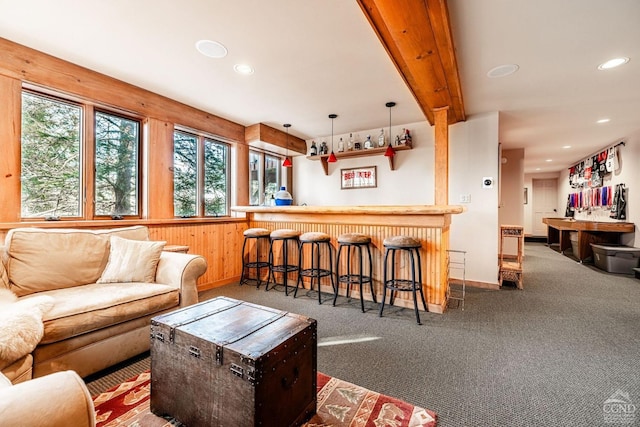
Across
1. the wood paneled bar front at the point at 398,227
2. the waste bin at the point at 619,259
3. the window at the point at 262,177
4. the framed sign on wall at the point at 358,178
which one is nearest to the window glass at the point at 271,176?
the window at the point at 262,177

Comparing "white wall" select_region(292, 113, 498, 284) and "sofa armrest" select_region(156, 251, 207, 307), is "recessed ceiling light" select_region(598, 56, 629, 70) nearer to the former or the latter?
"white wall" select_region(292, 113, 498, 284)

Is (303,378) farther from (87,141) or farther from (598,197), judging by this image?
(598,197)

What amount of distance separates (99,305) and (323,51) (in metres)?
2.62

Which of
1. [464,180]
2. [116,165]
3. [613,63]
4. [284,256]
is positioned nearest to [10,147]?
[116,165]

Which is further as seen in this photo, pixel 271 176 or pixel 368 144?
pixel 271 176

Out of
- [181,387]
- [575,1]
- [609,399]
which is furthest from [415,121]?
[181,387]

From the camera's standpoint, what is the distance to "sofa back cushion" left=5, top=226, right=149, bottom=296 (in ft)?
6.72

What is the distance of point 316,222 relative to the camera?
149 inches

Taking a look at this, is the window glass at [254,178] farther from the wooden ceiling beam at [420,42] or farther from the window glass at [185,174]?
the wooden ceiling beam at [420,42]

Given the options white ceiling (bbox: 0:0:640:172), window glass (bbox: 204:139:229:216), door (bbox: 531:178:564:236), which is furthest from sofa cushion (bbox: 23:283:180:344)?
door (bbox: 531:178:564:236)

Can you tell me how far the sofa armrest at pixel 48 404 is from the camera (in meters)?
0.63

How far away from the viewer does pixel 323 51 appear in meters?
2.54

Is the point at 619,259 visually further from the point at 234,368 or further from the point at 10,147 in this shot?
the point at 10,147

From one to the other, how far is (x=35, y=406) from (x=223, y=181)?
4.18 meters
